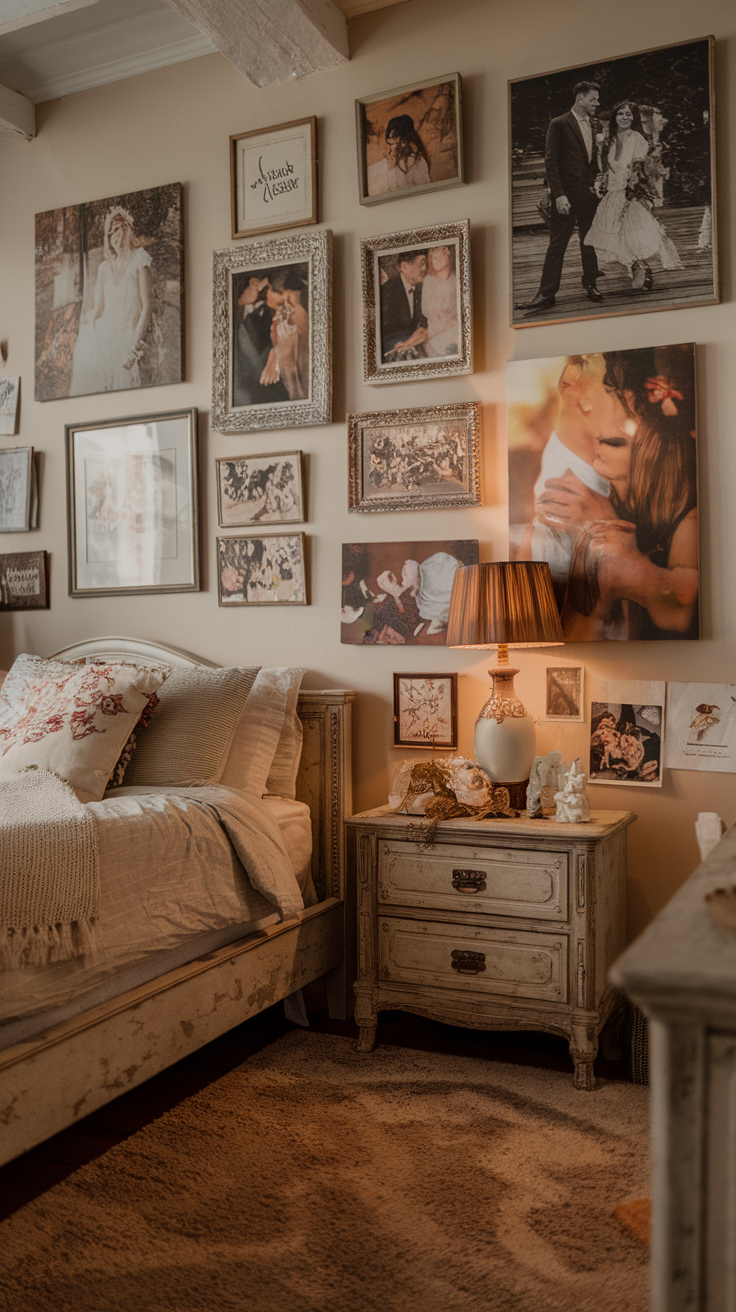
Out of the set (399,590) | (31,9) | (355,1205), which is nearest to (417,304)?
(399,590)

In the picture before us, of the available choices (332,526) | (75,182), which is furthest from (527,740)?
(75,182)

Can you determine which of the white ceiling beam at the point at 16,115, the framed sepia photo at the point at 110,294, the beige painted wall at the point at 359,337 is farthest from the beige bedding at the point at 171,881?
the white ceiling beam at the point at 16,115

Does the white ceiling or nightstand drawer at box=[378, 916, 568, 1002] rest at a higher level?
the white ceiling

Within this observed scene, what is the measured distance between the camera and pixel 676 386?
8.17ft

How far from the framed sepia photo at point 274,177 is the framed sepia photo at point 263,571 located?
0.99 meters

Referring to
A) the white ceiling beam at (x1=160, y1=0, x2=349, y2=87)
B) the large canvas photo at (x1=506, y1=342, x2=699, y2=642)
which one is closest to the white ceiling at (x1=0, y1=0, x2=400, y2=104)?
the white ceiling beam at (x1=160, y1=0, x2=349, y2=87)

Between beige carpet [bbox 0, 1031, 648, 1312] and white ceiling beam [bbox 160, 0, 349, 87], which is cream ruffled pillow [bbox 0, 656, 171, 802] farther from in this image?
white ceiling beam [bbox 160, 0, 349, 87]

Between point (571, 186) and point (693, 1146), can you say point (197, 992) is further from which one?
point (571, 186)

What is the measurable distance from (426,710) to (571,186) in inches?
59.4

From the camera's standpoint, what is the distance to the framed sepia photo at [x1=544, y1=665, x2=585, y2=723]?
262cm

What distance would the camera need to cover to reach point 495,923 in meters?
2.34

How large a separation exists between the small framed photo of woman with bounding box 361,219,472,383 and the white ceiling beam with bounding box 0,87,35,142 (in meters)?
1.46

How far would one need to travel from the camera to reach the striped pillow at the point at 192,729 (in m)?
2.50

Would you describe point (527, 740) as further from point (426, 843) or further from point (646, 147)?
point (646, 147)
